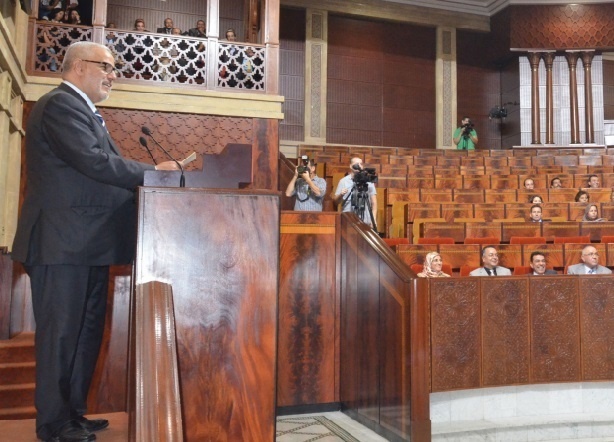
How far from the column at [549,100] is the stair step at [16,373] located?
763 cm

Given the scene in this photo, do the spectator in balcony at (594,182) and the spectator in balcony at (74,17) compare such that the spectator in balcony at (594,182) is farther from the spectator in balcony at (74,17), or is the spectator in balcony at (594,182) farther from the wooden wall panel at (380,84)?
the spectator in balcony at (74,17)

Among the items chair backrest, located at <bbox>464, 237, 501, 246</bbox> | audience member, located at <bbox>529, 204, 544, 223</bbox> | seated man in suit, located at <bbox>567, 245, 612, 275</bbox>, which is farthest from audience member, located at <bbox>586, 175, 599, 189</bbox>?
seated man in suit, located at <bbox>567, 245, 612, 275</bbox>

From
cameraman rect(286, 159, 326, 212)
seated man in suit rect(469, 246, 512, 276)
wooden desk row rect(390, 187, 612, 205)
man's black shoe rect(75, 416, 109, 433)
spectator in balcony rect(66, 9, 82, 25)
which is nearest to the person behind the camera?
man's black shoe rect(75, 416, 109, 433)

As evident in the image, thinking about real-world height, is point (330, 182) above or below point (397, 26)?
below

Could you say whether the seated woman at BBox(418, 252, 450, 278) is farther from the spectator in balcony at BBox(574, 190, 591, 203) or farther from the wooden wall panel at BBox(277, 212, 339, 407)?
the spectator in balcony at BBox(574, 190, 591, 203)

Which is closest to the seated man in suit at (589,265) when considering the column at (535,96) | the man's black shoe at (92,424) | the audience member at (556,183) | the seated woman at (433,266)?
the seated woman at (433,266)

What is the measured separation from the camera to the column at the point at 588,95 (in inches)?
325

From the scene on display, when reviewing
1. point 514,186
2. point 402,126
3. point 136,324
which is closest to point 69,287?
point 136,324

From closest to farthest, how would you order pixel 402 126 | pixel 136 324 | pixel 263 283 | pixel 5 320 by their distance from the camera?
pixel 136 324, pixel 263 283, pixel 5 320, pixel 402 126

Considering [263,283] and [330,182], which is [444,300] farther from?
[330,182]

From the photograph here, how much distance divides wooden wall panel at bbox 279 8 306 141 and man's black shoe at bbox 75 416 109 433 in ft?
22.1

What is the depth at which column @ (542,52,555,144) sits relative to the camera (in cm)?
830

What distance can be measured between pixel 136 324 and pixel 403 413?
1755 mm

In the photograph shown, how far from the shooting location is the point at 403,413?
2424 mm
